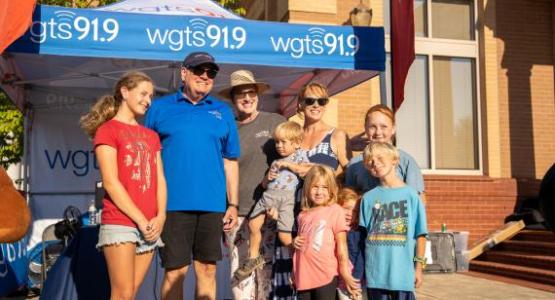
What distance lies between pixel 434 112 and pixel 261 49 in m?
6.19

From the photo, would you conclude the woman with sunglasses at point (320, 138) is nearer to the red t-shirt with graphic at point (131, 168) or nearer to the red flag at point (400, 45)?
the red t-shirt with graphic at point (131, 168)

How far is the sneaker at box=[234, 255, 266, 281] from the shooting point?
14.0 feet

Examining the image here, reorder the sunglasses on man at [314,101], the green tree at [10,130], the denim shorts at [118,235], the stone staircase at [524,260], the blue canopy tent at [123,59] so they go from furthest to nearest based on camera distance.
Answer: the green tree at [10,130], the stone staircase at [524,260], the blue canopy tent at [123,59], the sunglasses on man at [314,101], the denim shorts at [118,235]

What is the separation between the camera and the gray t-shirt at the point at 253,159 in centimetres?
432

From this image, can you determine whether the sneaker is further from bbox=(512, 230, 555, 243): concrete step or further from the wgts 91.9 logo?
bbox=(512, 230, 555, 243): concrete step

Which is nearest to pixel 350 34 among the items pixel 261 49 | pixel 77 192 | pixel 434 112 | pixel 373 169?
pixel 261 49

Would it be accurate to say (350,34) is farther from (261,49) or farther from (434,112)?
(434,112)

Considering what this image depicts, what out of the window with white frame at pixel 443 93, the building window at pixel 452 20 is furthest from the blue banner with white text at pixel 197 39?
the building window at pixel 452 20

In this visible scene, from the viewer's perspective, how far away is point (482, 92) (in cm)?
1099

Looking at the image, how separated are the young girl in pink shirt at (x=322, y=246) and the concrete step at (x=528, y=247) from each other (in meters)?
6.14

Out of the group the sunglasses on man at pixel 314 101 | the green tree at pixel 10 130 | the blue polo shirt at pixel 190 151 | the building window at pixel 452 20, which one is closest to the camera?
the blue polo shirt at pixel 190 151

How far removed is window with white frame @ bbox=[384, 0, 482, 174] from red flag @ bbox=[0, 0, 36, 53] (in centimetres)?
739

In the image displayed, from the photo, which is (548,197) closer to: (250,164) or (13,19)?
(250,164)

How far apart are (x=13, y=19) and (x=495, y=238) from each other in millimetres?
8182
